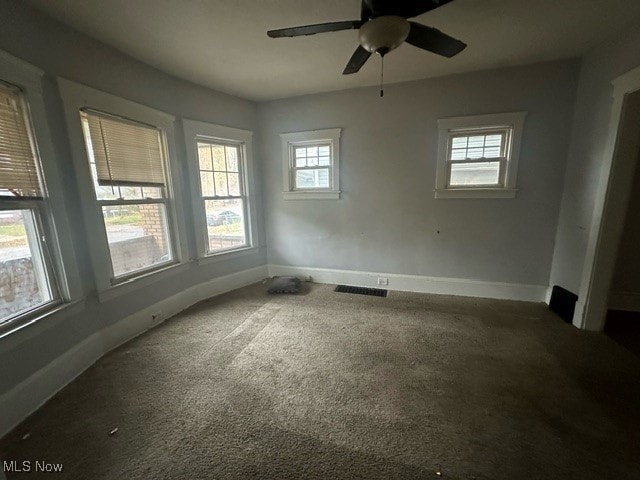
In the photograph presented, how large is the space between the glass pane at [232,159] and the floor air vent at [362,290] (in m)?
2.29

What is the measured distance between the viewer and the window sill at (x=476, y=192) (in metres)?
2.99

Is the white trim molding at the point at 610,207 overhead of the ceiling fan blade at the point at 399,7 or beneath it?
beneath

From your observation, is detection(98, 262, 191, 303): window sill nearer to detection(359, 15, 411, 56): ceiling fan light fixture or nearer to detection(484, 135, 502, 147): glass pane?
detection(359, 15, 411, 56): ceiling fan light fixture

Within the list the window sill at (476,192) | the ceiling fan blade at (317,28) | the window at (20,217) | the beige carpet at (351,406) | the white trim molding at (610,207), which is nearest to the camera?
the beige carpet at (351,406)

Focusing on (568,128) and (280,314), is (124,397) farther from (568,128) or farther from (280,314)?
(568,128)

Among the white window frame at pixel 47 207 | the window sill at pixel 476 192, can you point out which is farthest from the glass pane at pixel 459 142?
the white window frame at pixel 47 207

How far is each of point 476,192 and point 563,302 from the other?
149 centimetres

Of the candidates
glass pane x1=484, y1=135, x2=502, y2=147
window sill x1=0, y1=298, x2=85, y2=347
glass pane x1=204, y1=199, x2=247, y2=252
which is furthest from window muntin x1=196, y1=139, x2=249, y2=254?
glass pane x1=484, y1=135, x2=502, y2=147

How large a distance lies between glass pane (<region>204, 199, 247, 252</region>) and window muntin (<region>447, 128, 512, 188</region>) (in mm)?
2929

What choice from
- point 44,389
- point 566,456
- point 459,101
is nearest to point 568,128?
point 459,101

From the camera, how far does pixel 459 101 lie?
9.83ft

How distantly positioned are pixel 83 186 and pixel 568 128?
4750mm

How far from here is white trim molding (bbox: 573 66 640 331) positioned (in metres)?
2.13

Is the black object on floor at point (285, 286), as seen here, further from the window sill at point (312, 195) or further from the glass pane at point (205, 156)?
the glass pane at point (205, 156)
